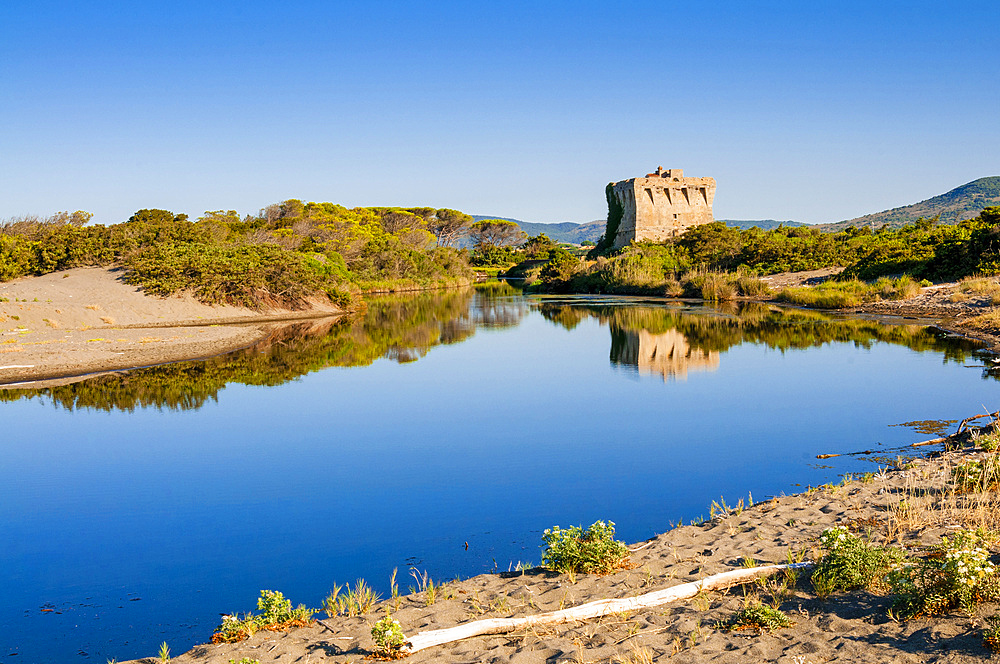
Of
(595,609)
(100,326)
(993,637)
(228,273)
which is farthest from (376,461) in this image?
(228,273)

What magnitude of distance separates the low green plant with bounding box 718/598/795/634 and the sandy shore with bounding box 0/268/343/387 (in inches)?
Result: 578

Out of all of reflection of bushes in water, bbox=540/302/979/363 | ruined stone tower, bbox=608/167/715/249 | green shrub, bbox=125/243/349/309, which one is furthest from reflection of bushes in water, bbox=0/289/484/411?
ruined stone tower, bbox=608/167/715/249

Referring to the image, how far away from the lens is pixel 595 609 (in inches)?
177

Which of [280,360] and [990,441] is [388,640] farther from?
[280,360]

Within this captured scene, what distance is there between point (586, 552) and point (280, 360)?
591 inches

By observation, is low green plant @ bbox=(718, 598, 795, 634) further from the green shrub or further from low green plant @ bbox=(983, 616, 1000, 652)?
the green shrub

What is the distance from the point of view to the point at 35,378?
1510 centimetres

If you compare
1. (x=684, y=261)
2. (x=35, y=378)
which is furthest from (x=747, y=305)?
(x=35, y=378)

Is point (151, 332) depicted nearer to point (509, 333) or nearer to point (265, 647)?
point (509, 333)

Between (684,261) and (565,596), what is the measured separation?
41.8m

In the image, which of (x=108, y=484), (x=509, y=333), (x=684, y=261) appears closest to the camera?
(x=108, y=484)

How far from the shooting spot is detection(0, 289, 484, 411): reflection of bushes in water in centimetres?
1348

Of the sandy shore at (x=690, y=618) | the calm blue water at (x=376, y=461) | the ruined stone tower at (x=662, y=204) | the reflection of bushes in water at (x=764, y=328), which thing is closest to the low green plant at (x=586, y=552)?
the sandy shore at (x=690, y=618)

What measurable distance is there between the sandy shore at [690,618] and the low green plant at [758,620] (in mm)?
56
